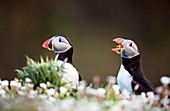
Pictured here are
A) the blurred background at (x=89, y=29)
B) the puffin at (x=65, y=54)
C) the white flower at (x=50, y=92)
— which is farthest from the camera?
the blurred background at (x=89, y=29)

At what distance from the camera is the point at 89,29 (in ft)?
27.2

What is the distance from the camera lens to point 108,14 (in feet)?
27.5

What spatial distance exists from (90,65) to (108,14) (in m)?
0.83

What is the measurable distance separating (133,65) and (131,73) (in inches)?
2.1

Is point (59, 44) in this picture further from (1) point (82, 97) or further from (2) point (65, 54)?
(1) point (82, 97)

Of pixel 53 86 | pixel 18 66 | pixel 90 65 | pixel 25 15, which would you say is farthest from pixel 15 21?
pixel 53 86

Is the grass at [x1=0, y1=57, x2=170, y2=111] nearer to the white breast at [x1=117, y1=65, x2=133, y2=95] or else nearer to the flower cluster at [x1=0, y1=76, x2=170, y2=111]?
the flower cluster at [x1=0, y1=76, x2=170, y2=111]

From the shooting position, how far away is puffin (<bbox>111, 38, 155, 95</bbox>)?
3.52 meters

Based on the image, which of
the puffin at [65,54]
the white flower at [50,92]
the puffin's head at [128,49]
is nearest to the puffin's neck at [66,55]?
the puffin at [65,54]

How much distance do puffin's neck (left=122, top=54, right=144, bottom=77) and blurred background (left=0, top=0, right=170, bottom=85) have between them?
446 cm

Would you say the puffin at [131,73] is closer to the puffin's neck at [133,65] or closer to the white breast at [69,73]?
the puffin's neck at [133,65]

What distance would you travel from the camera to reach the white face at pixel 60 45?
3.72 meters

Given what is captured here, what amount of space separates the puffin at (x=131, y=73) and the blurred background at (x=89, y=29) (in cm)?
447

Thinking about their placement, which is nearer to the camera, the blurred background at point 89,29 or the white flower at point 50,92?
the white flower at point 50,92
